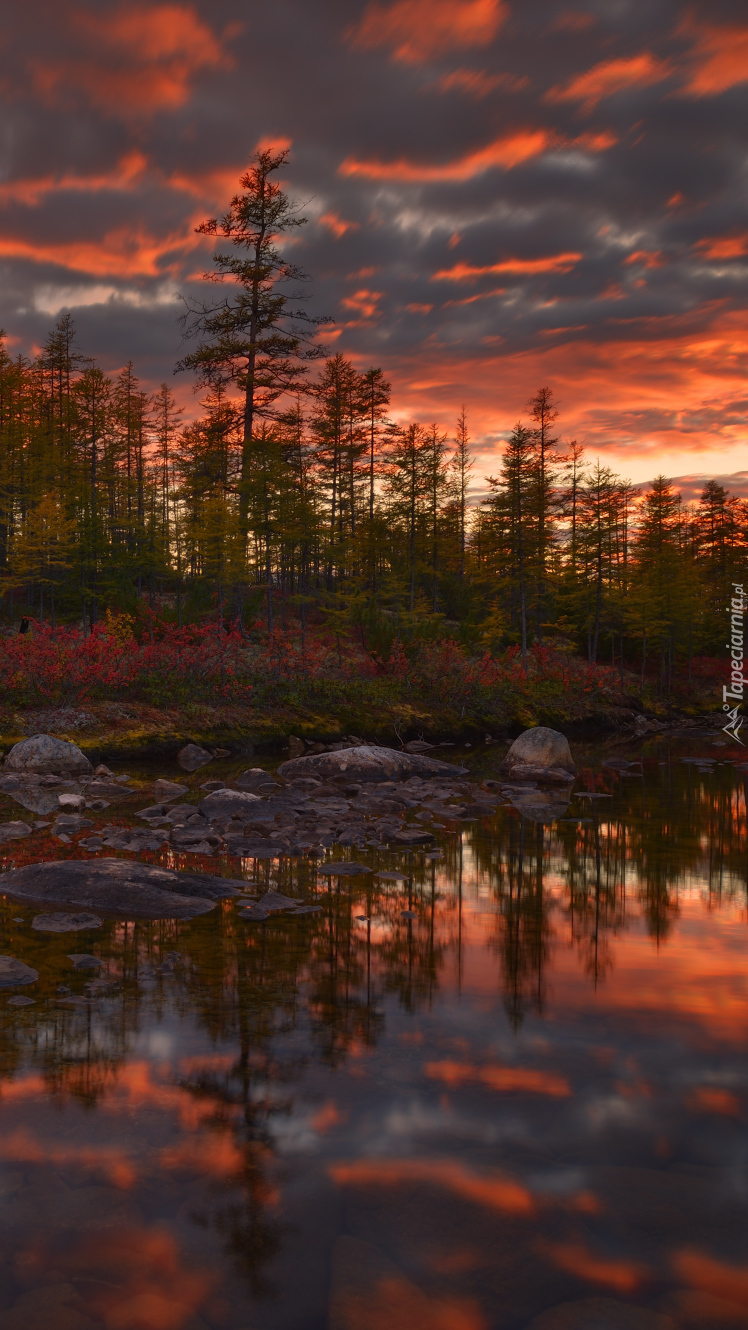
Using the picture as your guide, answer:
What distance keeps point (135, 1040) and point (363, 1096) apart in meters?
1.49

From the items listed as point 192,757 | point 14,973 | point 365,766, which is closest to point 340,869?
point 14,973

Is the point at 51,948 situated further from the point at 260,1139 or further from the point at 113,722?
the point at 113,722

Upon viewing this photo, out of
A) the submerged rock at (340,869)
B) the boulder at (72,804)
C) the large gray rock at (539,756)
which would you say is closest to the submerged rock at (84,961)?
the submerged rock at (340,869)

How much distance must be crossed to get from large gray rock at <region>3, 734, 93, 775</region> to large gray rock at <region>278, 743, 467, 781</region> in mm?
4432

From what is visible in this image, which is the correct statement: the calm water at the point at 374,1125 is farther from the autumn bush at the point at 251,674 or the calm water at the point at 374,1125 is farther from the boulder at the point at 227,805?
the autumn bush at the point at 251,674

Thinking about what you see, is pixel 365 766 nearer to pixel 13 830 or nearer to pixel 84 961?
pixel 13 830

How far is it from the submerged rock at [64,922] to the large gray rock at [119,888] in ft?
1.05

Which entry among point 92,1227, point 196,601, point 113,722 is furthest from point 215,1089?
point 196,601

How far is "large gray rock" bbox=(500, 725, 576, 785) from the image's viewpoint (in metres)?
18.3

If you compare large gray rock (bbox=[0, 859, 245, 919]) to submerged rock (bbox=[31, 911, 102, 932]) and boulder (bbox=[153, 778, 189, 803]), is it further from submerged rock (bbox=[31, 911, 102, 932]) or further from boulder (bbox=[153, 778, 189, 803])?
boulder (bbox=[153, 778, 189, 803])

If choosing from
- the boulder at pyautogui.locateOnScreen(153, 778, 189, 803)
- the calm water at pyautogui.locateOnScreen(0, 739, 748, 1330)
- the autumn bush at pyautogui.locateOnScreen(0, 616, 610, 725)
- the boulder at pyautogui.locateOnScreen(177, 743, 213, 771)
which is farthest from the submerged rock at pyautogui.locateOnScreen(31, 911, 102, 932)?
the autumn bush at pyautogui.locateOnScreen(0, 616, 610, 725)

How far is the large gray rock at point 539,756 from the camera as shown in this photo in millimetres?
18297

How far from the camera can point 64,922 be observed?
6746mm

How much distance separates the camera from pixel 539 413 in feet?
163
